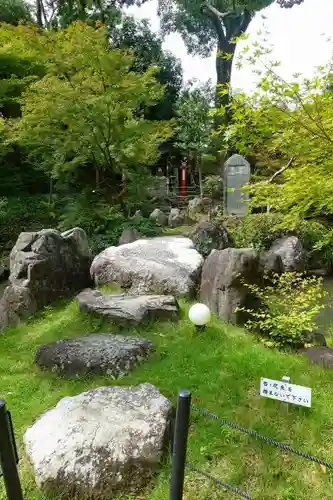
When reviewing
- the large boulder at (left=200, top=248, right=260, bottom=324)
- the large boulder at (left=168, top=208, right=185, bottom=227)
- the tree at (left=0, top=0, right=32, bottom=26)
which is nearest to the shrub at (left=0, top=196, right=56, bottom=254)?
the large boulder at (left=168, top=208, right=185, bottom=227)

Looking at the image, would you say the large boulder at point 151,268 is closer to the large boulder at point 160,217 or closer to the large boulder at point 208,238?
the large boulder at point 208,238

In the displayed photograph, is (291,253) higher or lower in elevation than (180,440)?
lower

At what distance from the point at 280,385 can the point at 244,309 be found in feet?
7.54

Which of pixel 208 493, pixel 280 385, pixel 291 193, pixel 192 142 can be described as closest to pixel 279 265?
pixel 291 193

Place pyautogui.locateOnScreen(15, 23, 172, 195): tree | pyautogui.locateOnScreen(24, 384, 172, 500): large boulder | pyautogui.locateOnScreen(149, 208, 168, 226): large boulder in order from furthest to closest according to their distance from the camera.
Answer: pyautogui.locateOnScreen(149, 208, 168, 226): large boulder < pyautogui.locateOnScreen(15, 23, 172, 195): tree < pyautogui.locateOnScreen(24, 384, 172, 500): large boulder

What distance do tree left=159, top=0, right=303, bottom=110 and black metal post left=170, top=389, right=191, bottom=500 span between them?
672 inches

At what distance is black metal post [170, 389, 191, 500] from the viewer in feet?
6.25

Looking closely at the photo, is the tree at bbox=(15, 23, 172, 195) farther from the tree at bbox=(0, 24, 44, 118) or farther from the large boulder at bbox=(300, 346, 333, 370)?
the large boulder at bbox=(300, 346, 333, 370)

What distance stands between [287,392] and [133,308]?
2.84 m

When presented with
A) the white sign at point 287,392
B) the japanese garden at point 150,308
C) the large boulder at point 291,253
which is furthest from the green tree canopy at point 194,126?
the white sign at point 287,392

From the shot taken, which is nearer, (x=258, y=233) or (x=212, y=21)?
(x=258, y=233)

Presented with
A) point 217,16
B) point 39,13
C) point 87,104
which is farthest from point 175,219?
point 39,13

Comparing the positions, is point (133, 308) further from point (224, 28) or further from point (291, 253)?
point (224, 28)

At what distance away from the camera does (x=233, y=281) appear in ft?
17.5
